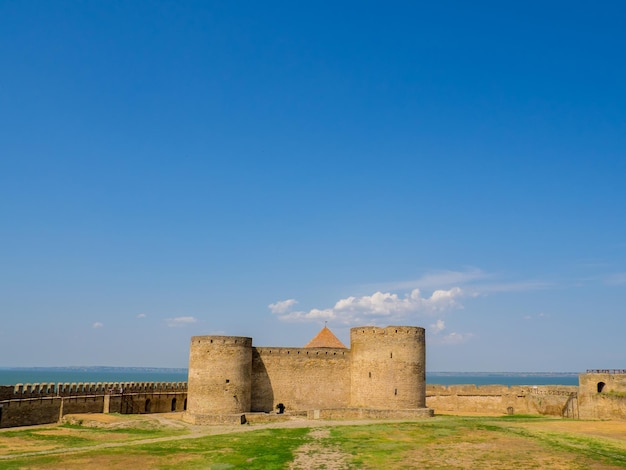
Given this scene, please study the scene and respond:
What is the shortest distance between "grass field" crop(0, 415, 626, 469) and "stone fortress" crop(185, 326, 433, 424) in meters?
3.02

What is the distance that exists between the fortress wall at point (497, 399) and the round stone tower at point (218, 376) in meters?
16.7

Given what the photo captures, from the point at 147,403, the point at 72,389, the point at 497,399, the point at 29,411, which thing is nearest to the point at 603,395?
the point at 497,399

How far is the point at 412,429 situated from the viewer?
27.1m

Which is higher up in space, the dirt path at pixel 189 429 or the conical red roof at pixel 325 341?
the conical red roof at pixel 325 341

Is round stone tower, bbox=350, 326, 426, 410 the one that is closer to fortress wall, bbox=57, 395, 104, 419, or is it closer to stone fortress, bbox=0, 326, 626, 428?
stone fortress, bbox=0, 326, 626, 428

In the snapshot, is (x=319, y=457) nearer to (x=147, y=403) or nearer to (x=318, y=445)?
(x=318, y=445)

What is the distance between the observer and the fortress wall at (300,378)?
3447cm

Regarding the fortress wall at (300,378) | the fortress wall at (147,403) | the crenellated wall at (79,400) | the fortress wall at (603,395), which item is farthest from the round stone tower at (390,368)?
the crenellated wall at (79,400)

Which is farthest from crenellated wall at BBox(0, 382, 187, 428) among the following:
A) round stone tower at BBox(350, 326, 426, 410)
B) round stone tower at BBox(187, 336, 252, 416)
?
round stone tower at BBox(350, 326, 426, 410)

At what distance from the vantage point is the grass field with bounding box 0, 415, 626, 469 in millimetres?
19125

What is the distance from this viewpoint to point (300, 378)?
115ft

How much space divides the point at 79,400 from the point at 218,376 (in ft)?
26.7

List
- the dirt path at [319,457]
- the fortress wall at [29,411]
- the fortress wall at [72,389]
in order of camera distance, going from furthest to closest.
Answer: the fortress wall at [72,389] < the fortress wall at [29,411] < the dirt path at [319,457]

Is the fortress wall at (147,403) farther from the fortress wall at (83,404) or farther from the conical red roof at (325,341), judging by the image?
the conical red roof at (325,341)
